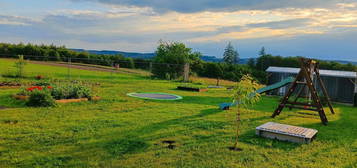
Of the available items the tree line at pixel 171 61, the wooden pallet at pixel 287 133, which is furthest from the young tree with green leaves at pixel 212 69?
the wooden pallet at pixel 287 133

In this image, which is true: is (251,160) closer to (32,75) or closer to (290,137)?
(290,137)

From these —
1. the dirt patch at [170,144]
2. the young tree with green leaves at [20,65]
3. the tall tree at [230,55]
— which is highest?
the tall tree at [230,55]

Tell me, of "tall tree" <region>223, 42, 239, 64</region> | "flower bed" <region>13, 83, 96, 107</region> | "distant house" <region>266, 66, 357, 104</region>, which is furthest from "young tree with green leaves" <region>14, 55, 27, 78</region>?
"tall tree" <region>223, 42, 239, 64</region>

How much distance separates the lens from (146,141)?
523 centimetres

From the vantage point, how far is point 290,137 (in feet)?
19.0

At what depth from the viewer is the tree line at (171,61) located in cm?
2502

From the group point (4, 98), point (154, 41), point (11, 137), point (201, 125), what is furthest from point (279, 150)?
point (154, 41)

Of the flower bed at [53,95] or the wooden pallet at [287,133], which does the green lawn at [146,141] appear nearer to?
the wooden pallet at [287,133]

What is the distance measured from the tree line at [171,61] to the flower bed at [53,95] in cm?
1070

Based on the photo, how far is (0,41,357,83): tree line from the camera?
82.1ft

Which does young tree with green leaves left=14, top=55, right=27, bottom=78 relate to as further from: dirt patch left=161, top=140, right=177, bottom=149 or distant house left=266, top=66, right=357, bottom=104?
distant house left=266, top=66, right=357, bottom=104

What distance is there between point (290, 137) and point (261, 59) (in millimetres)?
41406

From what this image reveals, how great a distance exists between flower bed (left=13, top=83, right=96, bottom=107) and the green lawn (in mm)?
426

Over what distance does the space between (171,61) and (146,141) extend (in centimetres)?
2163
